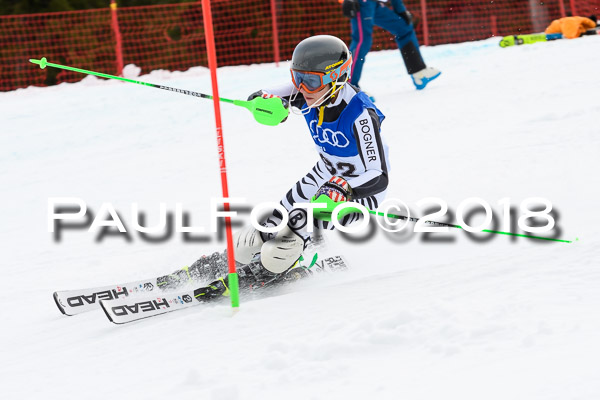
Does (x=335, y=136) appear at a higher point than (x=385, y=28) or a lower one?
lower

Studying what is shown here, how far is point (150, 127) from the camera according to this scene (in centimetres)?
896

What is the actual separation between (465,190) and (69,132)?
18.7 feet

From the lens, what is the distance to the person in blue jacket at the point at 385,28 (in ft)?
25.2

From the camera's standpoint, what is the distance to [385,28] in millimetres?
8195

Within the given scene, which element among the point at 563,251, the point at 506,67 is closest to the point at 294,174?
the point at 563,251

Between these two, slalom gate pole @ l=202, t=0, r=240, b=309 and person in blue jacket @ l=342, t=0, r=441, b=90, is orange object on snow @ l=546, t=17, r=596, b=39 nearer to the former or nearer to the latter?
person in blue jacket @ l=342, t=0, r=441, b=90

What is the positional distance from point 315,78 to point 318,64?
3.0 inches

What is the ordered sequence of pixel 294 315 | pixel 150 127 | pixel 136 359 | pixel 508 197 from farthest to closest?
pixel 150 127, pixel 508 197, pixel 294 315, pixel 136 359

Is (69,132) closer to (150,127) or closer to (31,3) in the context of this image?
(150,127)

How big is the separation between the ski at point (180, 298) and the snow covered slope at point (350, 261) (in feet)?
0.25

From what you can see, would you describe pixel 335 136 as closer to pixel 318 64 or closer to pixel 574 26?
pixel 318 64

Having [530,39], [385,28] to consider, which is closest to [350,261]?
[385,28]

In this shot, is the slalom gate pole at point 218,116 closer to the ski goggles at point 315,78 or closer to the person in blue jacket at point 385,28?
the ski goggles at point 315,78

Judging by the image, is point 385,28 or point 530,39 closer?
point 385,28
